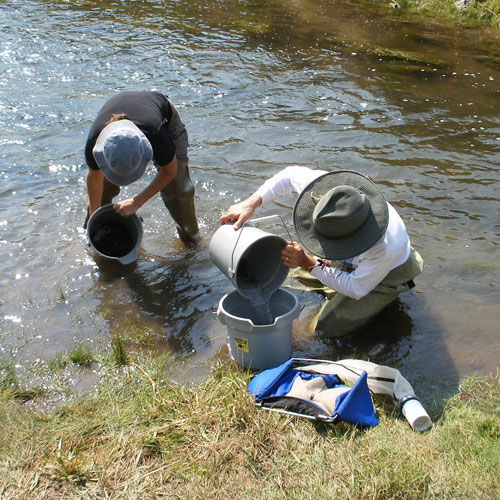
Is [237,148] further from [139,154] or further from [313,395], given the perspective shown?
[313,395]

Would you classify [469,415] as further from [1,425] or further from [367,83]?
[367,83]

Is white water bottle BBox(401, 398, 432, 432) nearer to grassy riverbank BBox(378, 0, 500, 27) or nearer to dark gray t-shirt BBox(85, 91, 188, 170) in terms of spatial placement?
dark gray t-shirt BBox(85, 91, 188, 170)

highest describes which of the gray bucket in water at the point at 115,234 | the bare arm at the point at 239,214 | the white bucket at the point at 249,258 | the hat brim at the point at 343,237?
the hat brim at the point at 343,237

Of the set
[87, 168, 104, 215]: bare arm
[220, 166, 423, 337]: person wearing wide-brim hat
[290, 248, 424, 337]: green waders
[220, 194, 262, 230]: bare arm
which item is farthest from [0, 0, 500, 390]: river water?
[220, 194, 262, 230]: bare arm

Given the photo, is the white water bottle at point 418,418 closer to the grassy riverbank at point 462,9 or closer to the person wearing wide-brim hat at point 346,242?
the person wearing wide-brim hat at point 346,242

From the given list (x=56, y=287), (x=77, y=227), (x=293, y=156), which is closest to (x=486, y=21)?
(x=293, y=156)

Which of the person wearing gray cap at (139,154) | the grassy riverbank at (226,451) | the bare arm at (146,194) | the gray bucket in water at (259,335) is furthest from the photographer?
the bare arm at (146,194)

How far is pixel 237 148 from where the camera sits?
6965 mm

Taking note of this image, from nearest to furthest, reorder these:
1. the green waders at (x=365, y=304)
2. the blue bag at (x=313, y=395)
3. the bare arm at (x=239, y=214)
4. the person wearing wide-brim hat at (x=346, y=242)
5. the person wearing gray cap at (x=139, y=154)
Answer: the blue bag at (x=313, y=395) < the person wearing wide-brim hat at (x=346, y=242) < the bare arm at (x=239, y=214) < the person wearing gray cap at (x=139, y=154) < the green waders at (x=365, y=304)

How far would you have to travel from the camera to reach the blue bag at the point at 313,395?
2912 millimetres

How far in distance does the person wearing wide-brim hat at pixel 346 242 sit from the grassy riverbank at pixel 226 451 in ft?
2.53

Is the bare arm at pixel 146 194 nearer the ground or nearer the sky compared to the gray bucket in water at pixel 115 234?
nearer the sky

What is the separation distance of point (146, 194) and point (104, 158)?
0.67 meters

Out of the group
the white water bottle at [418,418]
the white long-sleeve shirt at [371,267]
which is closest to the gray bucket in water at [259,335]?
the white long-sleeve shirt at [371,267]
